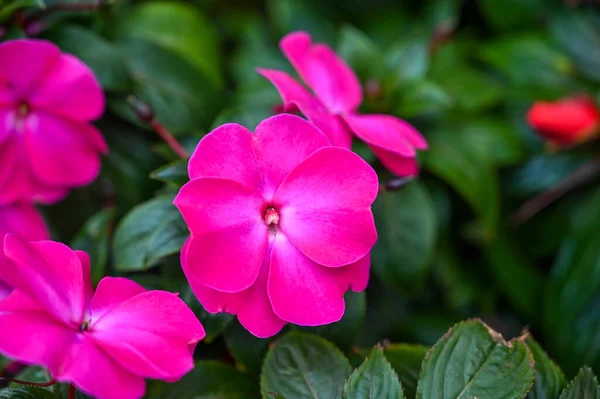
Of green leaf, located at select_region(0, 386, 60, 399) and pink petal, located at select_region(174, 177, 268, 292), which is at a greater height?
pink petal, located at select_region(174, 177, 268, 292)

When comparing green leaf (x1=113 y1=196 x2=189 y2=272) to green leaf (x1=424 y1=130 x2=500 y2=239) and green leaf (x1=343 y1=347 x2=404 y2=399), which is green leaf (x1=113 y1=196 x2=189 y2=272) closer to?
green leaf (x1=343 y1=347 x2=404 y2=399)

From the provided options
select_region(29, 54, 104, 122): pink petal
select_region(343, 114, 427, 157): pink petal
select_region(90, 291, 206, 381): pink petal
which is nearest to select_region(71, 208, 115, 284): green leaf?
select_region(29, 54, 104, 122): pink petal

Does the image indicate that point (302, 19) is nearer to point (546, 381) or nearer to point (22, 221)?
point (22, 221)

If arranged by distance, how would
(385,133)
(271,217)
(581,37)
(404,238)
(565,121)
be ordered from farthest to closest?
1. (581,37)
2. (565,121)
3. (404,238)
4. (385,133)
5. (271,217)

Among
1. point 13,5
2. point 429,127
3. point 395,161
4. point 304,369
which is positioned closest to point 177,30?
point 13,5

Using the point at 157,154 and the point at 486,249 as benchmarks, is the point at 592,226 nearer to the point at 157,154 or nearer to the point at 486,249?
the point at 486,249

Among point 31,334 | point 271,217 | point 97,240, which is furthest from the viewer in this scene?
point 97,240

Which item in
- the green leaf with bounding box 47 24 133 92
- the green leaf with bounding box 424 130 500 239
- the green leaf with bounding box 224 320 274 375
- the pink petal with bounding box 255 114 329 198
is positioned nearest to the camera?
the pink petal with bounding box 255 114 329 198
